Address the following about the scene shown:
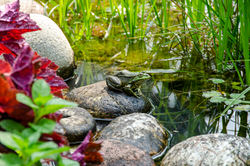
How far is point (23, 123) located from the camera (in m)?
0.78

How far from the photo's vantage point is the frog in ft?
12.0

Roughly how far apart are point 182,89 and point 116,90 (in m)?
0.90

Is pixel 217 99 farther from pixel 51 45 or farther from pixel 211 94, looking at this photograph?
pixel 51 45

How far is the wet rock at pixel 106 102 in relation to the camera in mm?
3564

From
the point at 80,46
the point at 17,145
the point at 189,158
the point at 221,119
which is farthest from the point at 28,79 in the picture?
the point at 80,46

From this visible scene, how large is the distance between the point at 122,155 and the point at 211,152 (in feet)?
2.17

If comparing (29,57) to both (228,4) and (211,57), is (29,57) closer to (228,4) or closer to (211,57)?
(228,4)

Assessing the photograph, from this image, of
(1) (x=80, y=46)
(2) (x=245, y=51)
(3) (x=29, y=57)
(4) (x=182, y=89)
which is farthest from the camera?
(1) (x=80, y=46)

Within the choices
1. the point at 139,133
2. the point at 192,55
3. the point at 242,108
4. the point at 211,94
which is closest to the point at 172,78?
the point at 211,94

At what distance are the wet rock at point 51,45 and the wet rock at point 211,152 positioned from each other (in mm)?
2453

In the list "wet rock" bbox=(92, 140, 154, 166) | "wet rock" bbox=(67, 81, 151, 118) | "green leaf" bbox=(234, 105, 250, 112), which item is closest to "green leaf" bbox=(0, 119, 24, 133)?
"wet rock" bbox=(92, 140, 154, 166)

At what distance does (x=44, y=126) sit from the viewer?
733 mm

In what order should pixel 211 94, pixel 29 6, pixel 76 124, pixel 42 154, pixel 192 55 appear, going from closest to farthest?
pixel 42 154, pixel 76 124, pixel 211 94, pixel 192 55, pixel 29 6

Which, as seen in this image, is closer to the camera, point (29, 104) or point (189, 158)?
point (29, 104)
